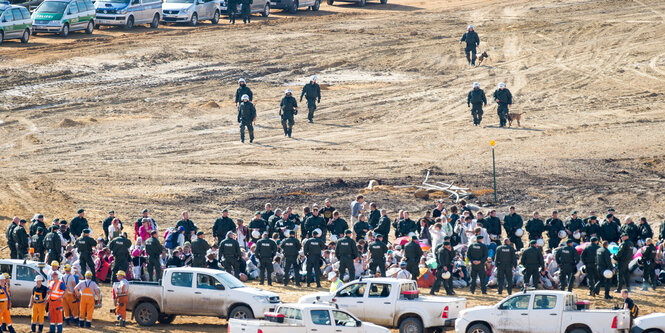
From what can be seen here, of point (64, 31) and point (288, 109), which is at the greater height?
point (64, 31)

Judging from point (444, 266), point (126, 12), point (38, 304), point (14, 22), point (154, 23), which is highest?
point (126, 12)

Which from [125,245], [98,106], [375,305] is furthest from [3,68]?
[375,305]

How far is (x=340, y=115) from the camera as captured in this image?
3853 cm

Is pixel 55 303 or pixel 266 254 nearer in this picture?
pixel 55 303

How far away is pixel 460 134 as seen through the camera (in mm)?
35656

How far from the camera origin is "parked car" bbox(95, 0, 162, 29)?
50.0 metres

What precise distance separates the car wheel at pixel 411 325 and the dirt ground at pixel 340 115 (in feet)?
11.0

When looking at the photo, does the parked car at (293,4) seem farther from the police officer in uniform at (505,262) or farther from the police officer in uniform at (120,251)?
the police officer in uniform at (505,262)

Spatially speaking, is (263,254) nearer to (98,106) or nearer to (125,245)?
(125,245)

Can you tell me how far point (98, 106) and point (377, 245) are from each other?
20.3 meters

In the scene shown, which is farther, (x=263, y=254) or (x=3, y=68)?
(x=3, y=68)

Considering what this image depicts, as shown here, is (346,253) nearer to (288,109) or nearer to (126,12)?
(288,109)

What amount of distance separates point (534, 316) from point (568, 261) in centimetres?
381

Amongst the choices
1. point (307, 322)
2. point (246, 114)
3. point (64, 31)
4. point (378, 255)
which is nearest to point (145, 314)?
point (307, 322)
